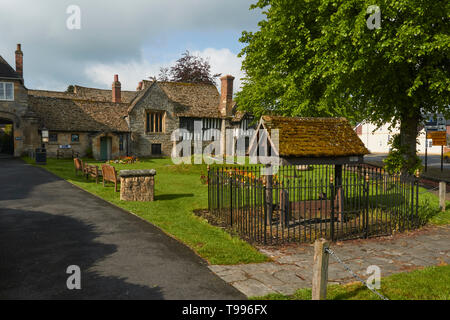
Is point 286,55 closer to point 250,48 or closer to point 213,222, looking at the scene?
point 250,48

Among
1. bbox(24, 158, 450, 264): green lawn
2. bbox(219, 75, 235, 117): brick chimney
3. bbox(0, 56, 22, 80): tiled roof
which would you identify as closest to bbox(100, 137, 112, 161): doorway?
bbox(0, 56, 22, 80): tiled roof

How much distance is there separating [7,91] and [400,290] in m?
37.0

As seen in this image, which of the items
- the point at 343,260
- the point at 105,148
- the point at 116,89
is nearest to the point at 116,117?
the point at 105,148

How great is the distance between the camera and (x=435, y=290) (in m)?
5.69

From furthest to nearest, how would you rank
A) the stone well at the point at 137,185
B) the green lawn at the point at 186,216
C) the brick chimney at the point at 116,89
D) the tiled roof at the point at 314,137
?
the brick chimney at the point at 116,89, the stone well at the point at 137,185, the tiled roof at the point at 314,137, the green lawn at the point at 186,216

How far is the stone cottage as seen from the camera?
32.5 m

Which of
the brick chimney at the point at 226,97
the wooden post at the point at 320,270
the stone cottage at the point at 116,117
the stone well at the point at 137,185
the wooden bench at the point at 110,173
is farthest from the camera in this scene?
the brick chimney at the point at 226,97

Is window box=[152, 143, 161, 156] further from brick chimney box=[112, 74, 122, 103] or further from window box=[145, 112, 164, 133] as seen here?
brick chimney box=[112, 74, 122, 103]

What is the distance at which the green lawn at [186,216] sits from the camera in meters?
7.58

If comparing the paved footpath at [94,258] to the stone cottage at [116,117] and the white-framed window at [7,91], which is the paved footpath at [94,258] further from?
the white-framed window at [7,91]

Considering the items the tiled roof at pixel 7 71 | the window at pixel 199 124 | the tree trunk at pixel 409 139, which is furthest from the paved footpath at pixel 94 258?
the window at pixel 199 124

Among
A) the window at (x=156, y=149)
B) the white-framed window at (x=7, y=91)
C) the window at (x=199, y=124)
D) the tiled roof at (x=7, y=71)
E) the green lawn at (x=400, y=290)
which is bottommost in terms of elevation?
the green lawn at (x=400, y=290)

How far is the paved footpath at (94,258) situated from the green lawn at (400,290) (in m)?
1.48
